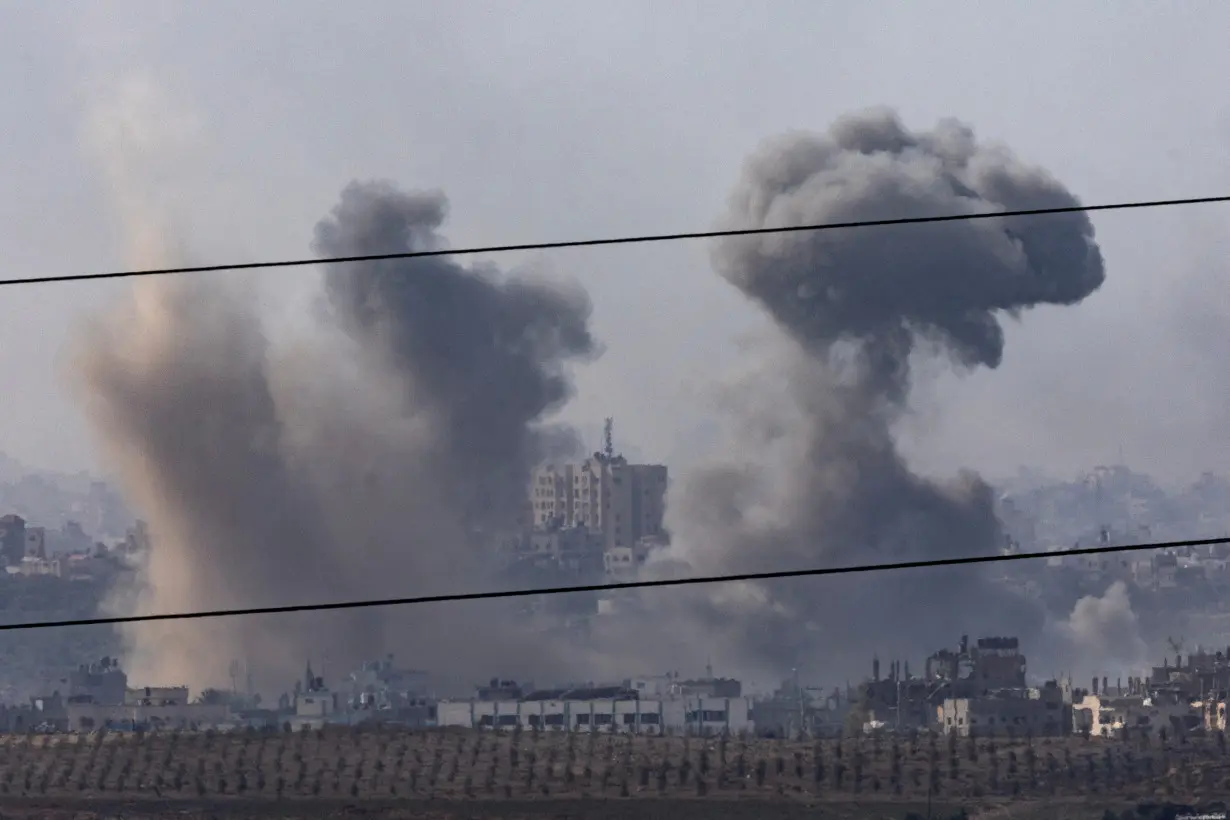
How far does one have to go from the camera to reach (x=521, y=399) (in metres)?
58.5

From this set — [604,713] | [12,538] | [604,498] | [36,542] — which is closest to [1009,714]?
[604,713]

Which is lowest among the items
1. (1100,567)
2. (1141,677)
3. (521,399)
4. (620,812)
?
(620,812)

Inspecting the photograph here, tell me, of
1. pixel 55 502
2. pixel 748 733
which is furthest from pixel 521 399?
pixel 55 502

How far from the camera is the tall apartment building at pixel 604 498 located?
2311 inches

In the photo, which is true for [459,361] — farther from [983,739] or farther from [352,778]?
[983,739]

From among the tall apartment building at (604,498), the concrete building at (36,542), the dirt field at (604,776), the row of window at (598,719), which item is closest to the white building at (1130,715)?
the dirt field at (604,776)

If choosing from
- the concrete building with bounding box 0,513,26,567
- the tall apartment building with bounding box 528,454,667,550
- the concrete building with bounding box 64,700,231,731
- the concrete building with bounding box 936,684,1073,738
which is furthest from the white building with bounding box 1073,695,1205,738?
the concrete building with bounding box 0,513,26,567

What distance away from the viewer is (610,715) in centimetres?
5400

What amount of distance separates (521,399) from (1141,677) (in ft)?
82.4

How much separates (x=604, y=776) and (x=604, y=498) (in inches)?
489

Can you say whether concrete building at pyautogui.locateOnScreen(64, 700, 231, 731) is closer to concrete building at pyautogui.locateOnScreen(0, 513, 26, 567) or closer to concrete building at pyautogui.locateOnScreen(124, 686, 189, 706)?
concrete building at pyautogui.locateOnScreen(124, 686, 189, 706)

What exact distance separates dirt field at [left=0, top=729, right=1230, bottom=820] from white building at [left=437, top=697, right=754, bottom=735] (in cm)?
67

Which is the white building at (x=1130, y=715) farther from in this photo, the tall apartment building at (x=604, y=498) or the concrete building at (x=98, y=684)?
the concrete building at (x=98, y=684)

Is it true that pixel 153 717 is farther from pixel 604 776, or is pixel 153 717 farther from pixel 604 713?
pixel 604 776
